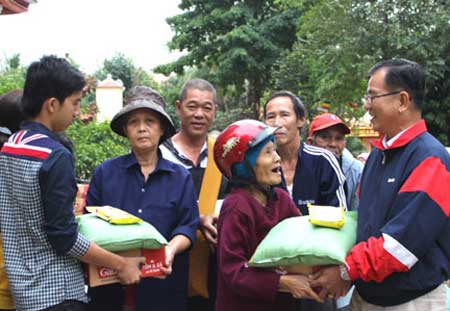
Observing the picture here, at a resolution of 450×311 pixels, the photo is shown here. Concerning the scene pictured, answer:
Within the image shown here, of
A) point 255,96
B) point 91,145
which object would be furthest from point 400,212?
point 255,96

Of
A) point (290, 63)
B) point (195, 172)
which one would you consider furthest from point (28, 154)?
point (290, 63)

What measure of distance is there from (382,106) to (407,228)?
0.57m

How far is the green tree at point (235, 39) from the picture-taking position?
2156 cm

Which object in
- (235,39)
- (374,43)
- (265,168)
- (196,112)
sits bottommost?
(265,168)

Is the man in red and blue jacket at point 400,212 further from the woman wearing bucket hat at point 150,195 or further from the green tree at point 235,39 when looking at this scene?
the green tree at point 235,39

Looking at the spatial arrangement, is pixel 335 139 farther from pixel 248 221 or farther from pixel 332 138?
pixel 248 221

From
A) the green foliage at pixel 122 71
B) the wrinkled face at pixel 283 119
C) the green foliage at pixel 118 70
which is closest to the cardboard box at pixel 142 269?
the wrinkled face at pixel 283 119

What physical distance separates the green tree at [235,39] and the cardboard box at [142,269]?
18.8 metres

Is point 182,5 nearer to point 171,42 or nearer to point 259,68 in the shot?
point 171,42

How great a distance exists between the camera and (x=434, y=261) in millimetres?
2441

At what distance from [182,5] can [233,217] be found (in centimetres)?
2161

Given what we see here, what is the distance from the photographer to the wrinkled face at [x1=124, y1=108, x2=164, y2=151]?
123 inches

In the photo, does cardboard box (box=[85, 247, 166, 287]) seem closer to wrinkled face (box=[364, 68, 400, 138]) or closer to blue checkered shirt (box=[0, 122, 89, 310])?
blue checkered shirt (box=[0, 122, 89, 310])

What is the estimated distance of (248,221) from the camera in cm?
271
